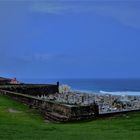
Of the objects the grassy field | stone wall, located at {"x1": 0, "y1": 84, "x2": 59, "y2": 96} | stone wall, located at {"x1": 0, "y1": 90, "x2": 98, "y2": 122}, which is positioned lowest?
the grassy field

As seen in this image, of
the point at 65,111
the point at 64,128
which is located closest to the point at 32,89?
the point at 65,111

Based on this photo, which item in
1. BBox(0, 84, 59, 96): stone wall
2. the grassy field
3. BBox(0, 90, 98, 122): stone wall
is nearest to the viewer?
the grassy field

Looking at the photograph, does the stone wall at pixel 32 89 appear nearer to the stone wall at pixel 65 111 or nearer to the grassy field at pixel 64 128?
the grassy field at pixel 64 128

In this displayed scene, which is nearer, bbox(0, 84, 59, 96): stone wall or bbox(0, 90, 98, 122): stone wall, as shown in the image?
bbox(0, 90, 98, 122): stone wall

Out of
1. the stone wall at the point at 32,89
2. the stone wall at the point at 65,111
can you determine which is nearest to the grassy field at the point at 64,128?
the stone wall at the point at 65,111

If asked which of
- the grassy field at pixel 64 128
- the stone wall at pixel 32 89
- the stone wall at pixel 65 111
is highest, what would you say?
the stone wall at pixel 32 89

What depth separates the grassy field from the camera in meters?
14.9

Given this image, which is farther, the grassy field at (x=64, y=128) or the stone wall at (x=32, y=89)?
the stone wall at (x=32, y=89)

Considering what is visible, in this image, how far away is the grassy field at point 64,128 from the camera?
586 inches

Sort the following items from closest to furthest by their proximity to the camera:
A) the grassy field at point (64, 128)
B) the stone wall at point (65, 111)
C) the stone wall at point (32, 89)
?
the grassy field at point (64, 128)
the stone wall at point (65, 111)
the stone wall at point (32, 89)

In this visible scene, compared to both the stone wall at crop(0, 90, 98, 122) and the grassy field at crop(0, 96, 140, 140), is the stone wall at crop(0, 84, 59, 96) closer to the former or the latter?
the grassy field at crop(0, 96, 140, 140)

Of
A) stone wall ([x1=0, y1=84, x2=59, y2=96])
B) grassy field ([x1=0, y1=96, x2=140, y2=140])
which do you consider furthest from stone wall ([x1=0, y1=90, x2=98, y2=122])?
stone wall ([x1=0, y1=84, x2=59, y2=96])

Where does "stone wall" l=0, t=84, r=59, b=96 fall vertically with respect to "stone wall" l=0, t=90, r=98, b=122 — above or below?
above

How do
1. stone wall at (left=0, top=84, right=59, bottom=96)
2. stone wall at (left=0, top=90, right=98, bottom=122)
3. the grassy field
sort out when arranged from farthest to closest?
stone wall at (left=0, top=84, right=59, bottom=96)
stone wall at (left=0, top=90, right=98, bottom=122)
the grassy field
